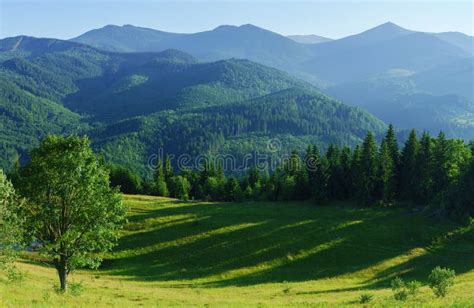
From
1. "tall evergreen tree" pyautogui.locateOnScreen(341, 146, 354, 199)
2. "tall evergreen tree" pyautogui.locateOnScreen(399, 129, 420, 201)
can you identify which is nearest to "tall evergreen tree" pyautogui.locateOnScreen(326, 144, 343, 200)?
"tall evergreen tree" pyautogui.locateOnScreen(341, 146, 354, 199)

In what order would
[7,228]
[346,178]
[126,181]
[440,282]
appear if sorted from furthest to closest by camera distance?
[126,181]
[346,178]
[440,282]
[7,228]

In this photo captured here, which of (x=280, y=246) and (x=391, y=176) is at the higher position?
(x=391, y=176)

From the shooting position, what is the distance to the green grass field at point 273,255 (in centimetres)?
5516

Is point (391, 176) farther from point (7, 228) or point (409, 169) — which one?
point (7, 228)

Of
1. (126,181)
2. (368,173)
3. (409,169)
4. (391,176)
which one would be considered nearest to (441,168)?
(409,169)

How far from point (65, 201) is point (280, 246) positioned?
1832 inches

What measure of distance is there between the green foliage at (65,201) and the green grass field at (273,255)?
405 inches

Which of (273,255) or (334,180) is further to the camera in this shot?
(334,180)

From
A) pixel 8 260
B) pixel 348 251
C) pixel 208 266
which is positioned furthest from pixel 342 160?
pixel 8 260

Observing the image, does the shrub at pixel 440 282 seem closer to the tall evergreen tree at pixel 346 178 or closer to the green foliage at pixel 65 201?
the green foliage at pixel 65 201

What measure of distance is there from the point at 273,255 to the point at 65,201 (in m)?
43.8

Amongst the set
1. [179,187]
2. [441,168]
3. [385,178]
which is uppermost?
[441,168]

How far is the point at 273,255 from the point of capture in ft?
238

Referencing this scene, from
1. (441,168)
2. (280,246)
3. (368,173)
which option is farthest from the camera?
(368,173)
